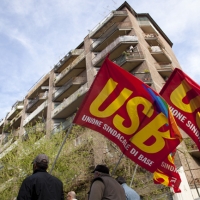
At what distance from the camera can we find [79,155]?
44.3 ft

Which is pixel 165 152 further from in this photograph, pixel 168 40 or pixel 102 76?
pixel 168 40

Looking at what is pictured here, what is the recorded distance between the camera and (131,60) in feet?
59.8

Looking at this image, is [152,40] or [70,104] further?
[152,40]

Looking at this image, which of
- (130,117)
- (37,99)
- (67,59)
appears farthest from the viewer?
(37,99)

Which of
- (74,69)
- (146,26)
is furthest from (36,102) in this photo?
(146,26)

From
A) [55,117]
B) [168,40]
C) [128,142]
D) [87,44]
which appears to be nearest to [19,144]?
[55,117]

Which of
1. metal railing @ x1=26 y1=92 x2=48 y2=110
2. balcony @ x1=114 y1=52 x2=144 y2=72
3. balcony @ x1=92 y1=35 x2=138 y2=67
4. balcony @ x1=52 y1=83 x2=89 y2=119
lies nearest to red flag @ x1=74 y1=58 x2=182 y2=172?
balcony @ x1=114 y1=52 x2=144 y2=72

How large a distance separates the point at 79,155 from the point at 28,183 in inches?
438

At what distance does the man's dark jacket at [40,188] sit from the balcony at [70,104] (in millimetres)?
16595

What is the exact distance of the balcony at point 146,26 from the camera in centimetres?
2389

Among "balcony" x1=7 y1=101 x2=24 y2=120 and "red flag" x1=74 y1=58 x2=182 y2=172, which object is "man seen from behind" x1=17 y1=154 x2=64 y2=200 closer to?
"red flag" x1=74 y1=58 x2=182 y2=172

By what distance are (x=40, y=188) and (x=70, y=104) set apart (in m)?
18.0

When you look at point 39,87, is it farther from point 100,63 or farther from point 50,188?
point 50,188

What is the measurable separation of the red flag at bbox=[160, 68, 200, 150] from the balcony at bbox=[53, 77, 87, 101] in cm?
1618
